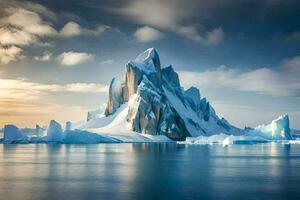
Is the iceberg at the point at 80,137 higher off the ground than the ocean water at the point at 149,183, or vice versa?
the iceberg at the point at 80,137

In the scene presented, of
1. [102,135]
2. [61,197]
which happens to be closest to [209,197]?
[61,197]

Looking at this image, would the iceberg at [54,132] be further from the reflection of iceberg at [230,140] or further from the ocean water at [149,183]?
the ocean water at [149,183]

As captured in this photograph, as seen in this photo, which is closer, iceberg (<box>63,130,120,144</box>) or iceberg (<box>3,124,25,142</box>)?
iceberg (<box>3,124,25,142</box>)

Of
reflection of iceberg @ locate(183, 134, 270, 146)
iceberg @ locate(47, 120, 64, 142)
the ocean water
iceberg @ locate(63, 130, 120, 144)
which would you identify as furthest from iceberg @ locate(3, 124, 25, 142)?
the ocean water

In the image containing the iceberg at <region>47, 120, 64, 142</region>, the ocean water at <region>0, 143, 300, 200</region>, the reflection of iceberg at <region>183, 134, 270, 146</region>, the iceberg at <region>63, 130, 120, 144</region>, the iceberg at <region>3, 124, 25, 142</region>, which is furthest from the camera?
the reflection of iceberg at <region>183, 134, 270, 146</region>

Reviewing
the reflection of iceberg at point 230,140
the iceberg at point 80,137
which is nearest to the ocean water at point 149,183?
the iceberg at point 80,137

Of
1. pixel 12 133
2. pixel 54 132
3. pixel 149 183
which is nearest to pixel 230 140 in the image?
pixel 54 132

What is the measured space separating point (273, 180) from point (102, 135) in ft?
464

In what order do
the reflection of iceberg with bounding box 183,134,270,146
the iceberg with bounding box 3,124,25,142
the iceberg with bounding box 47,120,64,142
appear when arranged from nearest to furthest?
1. the iceberg with bounding box 47,120,64,142
2. the iceberg with bounding box 3,124,25,142
3. the reflection of iceberg with bounding box 183,134,270,146

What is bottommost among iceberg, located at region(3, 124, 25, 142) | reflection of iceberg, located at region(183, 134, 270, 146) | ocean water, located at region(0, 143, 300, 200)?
ocean water, located at region(0, 143, 300, 200)

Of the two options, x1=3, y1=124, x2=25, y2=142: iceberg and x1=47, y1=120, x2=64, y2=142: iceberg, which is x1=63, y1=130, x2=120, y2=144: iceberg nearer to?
x1=47, y1=120, x2=64, y2=142: iceberg

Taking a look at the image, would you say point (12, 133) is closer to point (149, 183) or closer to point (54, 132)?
point (54, 132)

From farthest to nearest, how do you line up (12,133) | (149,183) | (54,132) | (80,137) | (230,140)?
1. (230,140)
2. (80,137)
3. (12,133)
4. (54,132)
5. (149,183)

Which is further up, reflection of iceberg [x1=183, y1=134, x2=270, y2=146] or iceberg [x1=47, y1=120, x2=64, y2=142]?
iceberg [x1=47, y1=120, x2=64, y2=142]
